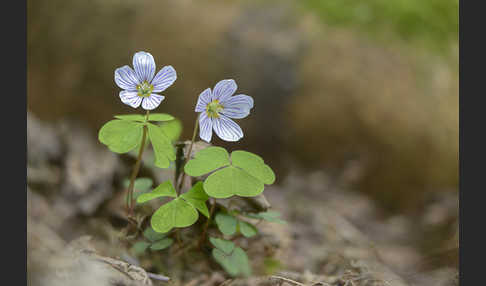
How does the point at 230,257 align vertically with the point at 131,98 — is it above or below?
below

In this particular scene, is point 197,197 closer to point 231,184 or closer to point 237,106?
point 231,184

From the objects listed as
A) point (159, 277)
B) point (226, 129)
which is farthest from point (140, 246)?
point (226, 129)

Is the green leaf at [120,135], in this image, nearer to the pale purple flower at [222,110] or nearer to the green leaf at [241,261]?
the pale purple flower at [222,110]

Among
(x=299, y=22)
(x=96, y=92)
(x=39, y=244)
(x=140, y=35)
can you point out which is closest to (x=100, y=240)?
(x=39, y=244)

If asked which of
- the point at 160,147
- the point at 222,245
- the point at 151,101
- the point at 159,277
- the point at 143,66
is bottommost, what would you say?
the point at 159,277

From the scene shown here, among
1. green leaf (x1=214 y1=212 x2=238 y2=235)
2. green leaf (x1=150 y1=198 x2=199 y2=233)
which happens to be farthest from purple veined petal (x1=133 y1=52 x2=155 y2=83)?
green leaf (x1=214 y1=212 x2=238 y2=235)

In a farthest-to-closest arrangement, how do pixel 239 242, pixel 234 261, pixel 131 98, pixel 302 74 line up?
pixel 302 74 < pixel 239 242 < pixel 234 261 < pixel 131 98
